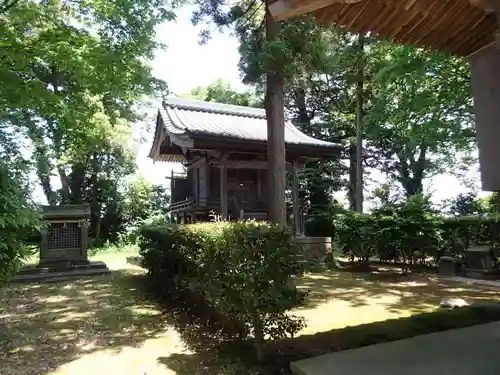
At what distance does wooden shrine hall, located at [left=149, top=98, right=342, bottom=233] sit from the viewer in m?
12.7

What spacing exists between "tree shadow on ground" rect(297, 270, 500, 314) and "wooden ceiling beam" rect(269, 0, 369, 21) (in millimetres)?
5211

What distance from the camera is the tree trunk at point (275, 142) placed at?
28.0ft

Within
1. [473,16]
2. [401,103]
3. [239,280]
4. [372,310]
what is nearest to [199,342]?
[239,280]

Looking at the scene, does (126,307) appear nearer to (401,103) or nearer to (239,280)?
(239,280)

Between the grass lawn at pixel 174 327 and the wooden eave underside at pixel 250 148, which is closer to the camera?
the grass lawn at pixel 174 327

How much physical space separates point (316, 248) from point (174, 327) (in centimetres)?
826

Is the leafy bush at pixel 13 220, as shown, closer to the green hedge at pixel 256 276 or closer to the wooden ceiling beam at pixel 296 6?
the green hedge at pixel 256 276

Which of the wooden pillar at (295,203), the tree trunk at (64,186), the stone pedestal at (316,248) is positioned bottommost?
the stone pedestal at (316,248)

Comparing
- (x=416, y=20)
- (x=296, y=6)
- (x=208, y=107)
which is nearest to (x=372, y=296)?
(x=416, y=20)

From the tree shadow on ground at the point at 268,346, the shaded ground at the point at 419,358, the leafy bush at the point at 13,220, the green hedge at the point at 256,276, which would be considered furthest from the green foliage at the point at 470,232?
the leafy bush at the point at 13,220

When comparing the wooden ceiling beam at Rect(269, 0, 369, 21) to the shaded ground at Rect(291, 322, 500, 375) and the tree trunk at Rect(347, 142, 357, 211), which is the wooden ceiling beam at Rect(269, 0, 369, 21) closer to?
the shaded ground at Rect(291, 322, 500, 375)

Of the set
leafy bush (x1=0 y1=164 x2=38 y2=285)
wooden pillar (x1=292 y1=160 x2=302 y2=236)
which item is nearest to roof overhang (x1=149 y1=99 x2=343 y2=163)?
wooden pillar (x1=292 y1=160 x2=302 y2=236)

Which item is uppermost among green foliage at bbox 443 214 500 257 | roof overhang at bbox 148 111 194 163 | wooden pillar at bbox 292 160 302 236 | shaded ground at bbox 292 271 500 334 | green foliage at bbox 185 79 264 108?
green foliage at bbox 185 79 264 108

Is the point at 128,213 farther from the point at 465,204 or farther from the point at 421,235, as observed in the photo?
the point at 465,204
